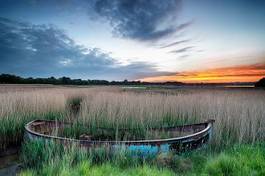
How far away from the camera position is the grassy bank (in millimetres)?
3380

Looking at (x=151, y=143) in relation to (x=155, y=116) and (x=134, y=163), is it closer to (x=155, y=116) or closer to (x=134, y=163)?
(x=134, y=163)

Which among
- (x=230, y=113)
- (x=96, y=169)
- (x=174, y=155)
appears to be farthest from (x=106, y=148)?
(x=230, y=113)

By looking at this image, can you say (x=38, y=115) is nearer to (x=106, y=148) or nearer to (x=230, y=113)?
(x=106, y=148)

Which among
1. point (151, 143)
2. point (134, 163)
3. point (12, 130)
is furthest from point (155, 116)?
point (12, 130)

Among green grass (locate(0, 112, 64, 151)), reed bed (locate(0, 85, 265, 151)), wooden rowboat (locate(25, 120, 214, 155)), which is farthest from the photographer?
green grass (locate(0, 112, 64, 151))

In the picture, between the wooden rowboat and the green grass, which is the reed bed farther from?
the wooden rowboat

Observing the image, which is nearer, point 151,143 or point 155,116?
point 151,143

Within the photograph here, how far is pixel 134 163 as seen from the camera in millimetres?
3934

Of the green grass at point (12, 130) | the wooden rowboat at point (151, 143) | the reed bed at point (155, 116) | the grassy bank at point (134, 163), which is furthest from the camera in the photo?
the green grass at point (12, 130)

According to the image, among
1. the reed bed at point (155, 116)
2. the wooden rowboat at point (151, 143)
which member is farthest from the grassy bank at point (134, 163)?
the reed bed at point (155, 116)

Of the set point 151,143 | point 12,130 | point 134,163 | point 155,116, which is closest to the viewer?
point 134,163

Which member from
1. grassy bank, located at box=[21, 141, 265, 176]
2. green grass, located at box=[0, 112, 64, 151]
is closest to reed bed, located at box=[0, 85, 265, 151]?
green grass, located at box=[0, 112, 64, 151]

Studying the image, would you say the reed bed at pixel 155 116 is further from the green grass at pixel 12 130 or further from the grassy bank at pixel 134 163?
the grassy bank at pixel 134 163

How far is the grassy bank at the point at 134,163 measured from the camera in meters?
3.38
